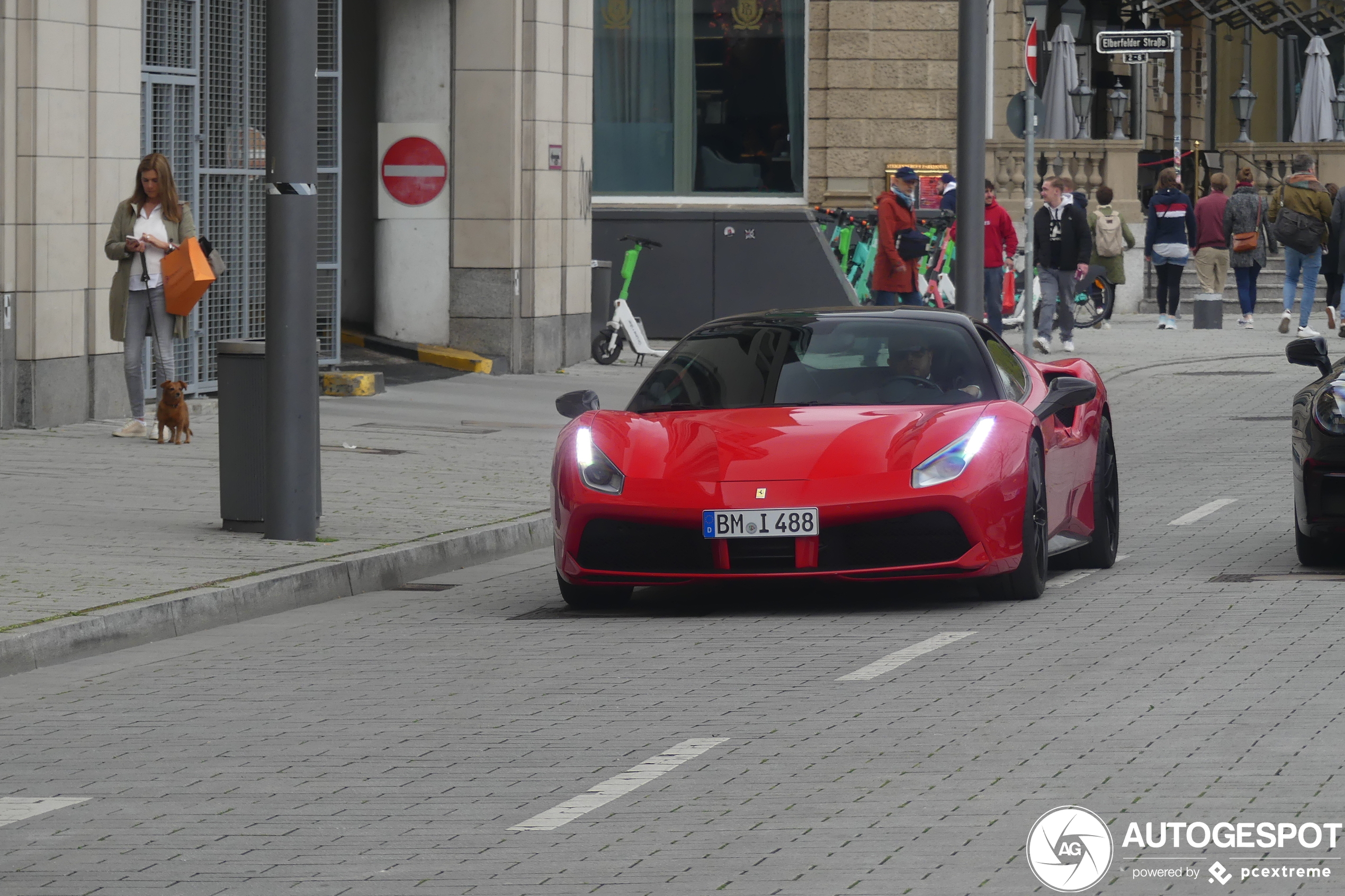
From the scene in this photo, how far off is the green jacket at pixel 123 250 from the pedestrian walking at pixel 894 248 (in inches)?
320

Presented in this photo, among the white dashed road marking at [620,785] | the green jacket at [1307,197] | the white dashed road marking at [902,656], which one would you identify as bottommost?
the white dashed road marking at [620,785]

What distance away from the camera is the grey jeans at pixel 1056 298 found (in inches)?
1001

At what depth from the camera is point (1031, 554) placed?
379 inches

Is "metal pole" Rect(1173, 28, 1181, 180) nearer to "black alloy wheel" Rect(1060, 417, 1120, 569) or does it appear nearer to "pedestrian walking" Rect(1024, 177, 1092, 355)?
"pedestrian walking" Rect(1024, 177, 1092, 355)

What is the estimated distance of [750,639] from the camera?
8.90 metres

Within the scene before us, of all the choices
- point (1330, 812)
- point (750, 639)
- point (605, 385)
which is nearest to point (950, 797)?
point (1330, 812)

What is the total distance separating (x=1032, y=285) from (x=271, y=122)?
1334 cm

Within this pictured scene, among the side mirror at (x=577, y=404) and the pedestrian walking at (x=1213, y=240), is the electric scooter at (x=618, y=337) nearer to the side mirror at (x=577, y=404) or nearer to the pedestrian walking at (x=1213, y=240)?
the pedestrian walking at (x=1213, y=240)

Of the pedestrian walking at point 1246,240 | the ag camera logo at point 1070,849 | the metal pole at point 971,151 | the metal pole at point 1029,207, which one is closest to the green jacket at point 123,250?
the metal pole at point 971,151

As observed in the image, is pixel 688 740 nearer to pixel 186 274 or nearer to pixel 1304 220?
pixel 186 274

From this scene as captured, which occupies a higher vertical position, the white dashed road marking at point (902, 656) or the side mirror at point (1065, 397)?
the side mirror at point (1065, 397)

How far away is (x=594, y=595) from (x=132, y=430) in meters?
6.63

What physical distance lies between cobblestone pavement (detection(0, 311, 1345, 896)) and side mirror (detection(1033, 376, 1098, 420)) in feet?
2.49

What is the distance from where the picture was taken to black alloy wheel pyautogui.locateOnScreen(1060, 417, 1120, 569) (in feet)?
35.1
